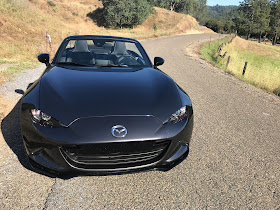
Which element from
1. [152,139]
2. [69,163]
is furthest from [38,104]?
[152,139]

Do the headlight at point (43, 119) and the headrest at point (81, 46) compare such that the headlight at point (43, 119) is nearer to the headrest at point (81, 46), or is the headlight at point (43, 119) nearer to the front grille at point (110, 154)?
the front grille at point (110, 154)

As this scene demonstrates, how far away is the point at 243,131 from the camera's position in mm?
4195

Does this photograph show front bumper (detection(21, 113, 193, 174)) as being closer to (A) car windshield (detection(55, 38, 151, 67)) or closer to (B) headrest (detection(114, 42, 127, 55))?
(A) car windshield (detection(55, 38, 151, 67))

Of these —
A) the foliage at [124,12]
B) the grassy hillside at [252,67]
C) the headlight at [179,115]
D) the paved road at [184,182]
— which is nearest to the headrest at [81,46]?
the paved road at [184,182]

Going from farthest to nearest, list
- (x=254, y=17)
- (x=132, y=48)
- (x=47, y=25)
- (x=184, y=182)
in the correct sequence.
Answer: (x=254, y=17) < (x=47, y=25) < (x=132, y=48) < (x=184, y=182)

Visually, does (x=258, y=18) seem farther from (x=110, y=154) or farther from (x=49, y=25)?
(x=110, y=154)

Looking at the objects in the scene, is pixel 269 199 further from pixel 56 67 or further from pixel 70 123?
pixel 56 67

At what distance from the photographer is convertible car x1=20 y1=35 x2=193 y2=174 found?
2.08 m

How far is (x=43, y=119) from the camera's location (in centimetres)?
221

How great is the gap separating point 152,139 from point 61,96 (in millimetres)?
1129

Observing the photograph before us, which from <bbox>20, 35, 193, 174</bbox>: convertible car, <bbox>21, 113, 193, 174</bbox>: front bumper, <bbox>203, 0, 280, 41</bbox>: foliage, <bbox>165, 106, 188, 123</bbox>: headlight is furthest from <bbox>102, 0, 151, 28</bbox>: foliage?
<bbox>21, 113, 193, 174</bbox>: front bumper

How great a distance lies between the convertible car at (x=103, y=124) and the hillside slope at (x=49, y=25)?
8.83m

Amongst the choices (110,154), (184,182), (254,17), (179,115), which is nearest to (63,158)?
(110,154)

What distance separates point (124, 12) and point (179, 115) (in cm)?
4852
